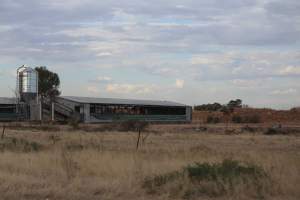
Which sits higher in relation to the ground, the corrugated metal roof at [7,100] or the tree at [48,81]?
the tree at [48,81]

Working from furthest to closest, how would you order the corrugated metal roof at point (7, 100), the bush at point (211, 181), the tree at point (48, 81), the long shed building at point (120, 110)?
the tree at point (48, 81), the long shed building at point (120, 110), the corrugated metal roof at point (7, 100), the bush at point (211, 181)

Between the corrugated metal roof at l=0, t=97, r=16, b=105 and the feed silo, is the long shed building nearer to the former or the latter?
the feed silo

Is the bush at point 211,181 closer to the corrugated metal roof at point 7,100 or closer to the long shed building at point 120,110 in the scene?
the long shed building at point 120,110

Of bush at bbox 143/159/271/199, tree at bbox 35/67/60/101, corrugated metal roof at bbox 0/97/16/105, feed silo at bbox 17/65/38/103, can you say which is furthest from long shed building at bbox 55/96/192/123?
bush at bbox 143/159/271/199

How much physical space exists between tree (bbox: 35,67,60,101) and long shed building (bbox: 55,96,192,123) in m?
13.8

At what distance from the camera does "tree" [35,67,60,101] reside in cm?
10688

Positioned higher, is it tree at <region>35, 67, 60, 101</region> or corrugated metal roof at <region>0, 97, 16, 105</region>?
tree at <region>35, 67, 60, 101</region>

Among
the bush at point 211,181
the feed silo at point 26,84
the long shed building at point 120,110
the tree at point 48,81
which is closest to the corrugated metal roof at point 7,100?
the feed silo at point 26,84

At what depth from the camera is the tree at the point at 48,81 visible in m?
107

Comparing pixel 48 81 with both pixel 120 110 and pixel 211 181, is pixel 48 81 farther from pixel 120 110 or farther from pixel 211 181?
pixel 211 181

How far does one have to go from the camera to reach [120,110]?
96.1 meters

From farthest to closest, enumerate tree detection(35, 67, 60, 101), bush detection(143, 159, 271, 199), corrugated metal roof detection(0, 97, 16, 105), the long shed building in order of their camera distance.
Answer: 1. tree detection(35, 67, 60, 101)
2. the long shed building
3. corrugated metal roof detection(0, 97, 16, 105)
4. bush detection(143, 159, 271, 199)

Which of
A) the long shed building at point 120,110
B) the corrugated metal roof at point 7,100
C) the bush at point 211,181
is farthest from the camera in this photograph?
the long shed building at point 120,110

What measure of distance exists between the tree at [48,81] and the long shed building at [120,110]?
1380cm
